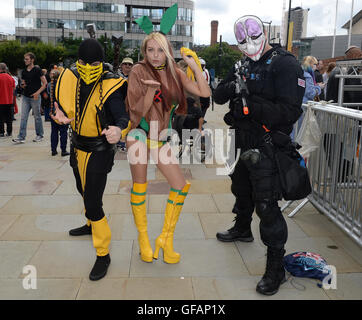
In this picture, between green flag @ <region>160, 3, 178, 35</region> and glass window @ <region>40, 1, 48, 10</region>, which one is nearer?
green flag @ <region>160, 3, 178, 35</region>

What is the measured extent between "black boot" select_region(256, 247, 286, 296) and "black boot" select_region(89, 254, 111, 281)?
130 centimetres

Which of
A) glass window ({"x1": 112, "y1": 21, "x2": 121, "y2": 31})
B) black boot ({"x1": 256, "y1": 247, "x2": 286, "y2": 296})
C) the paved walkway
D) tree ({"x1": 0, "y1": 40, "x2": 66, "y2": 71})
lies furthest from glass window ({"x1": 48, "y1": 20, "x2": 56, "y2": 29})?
black boot ({"x1": 256, "y1": 247, "x2": 286, "y2": 296})

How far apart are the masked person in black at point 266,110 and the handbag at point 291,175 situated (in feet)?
0.19

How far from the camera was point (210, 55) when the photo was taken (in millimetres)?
88438

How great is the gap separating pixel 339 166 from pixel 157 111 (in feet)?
7.45

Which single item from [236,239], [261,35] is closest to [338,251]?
[236,239]

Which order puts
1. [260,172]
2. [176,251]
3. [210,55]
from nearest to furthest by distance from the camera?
[260,172], [176,251], [210,55]

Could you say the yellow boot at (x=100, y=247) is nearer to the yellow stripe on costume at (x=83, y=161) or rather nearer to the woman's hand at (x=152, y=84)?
the yellow stripe on costume at (x=83, y=161)

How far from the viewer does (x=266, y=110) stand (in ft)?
9.85

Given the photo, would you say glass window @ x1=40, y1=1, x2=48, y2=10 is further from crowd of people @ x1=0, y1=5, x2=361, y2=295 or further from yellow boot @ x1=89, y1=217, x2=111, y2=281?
yellow boot @ x1=89, y1=217, x2=111, y2=281

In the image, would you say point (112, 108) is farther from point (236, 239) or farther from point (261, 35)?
point (236, 239)

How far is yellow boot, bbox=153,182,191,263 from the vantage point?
11.4ft

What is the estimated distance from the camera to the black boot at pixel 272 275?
10.2 ft

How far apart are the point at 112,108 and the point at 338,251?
2640 millimetres
